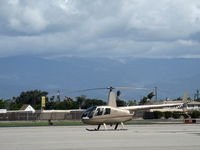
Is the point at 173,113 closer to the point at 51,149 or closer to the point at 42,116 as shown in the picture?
the point at 42,116

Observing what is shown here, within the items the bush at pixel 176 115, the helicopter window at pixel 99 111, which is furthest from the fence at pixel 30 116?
the helicopter window at pixel 99 111

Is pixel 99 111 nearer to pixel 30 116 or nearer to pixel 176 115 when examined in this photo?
pixel 30 116

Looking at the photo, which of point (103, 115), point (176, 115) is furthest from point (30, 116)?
point (103, 115)

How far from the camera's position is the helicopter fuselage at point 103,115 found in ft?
145

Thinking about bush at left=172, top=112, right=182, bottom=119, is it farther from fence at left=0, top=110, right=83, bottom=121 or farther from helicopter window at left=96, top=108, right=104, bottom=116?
helicopter window at left=96, top=108, right=104, bottom=116

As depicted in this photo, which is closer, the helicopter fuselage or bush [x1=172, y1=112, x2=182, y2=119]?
the helicopter fuselage

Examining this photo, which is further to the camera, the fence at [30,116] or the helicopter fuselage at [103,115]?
the fence at [30,116]

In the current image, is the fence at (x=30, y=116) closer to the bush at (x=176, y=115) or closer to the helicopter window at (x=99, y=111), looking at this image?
the bush at (x=176, y=115)

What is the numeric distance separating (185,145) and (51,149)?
6.39 m

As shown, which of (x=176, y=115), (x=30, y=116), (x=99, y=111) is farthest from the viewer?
(x=176, y=115)

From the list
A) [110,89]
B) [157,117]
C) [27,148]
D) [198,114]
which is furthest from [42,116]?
[27,148]

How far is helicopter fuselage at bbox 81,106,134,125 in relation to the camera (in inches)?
1737

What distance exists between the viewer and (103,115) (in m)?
44.3

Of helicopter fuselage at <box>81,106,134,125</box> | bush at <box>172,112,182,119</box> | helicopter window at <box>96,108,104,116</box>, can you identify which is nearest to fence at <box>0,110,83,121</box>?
bush at <box>172,112,182,119</box>
